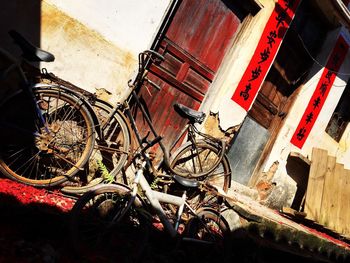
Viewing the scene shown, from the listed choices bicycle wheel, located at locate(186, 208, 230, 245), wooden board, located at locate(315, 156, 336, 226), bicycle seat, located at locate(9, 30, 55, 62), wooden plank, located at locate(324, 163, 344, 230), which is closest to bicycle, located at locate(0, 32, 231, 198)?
bicycle seat, located at locate(9, 30, 55, 62)

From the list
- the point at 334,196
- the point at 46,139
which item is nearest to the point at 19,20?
the point at 46,139

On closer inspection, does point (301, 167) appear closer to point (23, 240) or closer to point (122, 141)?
point (122, 141)

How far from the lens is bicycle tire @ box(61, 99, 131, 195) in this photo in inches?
149

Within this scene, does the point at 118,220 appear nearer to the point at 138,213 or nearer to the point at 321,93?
the point at 138,213

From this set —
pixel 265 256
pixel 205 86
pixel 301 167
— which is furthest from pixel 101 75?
pixel 301 167

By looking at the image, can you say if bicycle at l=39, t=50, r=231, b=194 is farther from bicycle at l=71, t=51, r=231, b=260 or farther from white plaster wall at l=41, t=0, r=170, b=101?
white plaster wall at l=41, t=0, r=170, b=101

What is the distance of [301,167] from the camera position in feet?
25.4

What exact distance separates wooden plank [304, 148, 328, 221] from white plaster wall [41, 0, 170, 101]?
4.69 m

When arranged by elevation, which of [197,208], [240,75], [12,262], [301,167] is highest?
[240,75]

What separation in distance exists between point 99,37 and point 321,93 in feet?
18.8

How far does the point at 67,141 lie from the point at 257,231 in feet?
9.61

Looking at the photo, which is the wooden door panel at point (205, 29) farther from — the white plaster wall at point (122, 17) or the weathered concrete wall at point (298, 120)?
the weathered concrete wall at point (298, 120)

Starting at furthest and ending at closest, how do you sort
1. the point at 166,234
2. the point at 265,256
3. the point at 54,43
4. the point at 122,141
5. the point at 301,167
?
the point at 301,167 < the point at 265,256 < the point at 122,141 < the point at 54,43 < the point at 166,234

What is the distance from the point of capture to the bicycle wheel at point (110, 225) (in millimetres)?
2852
